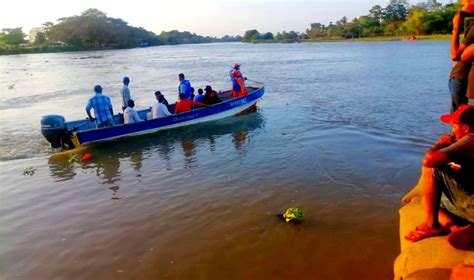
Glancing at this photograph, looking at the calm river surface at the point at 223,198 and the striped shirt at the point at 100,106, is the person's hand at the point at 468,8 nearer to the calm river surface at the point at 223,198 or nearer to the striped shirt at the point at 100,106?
the calm river surface at the point at 223,198

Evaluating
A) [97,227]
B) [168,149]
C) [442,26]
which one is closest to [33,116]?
[168,149]

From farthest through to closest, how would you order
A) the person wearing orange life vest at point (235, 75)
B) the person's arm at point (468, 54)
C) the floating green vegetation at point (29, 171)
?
the person wearing orange life vest at point (235, 75), the floating green vegetation at point (29, 171), the person's arm at point (468, 54)

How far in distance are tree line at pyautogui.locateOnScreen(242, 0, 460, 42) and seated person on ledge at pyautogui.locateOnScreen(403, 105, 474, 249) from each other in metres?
105

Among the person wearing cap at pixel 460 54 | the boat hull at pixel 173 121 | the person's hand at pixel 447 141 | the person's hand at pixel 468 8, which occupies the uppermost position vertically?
the person's hand at pixel 468 8

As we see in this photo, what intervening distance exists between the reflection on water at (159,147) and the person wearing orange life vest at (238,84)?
156 cm

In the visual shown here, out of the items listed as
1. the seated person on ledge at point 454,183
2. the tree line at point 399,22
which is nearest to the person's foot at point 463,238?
the seated person on ledge at point 454,183

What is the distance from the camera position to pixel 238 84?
695 inches

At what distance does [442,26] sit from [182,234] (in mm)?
107900

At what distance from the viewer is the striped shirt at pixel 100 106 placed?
43.7ft

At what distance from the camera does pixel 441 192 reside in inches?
164

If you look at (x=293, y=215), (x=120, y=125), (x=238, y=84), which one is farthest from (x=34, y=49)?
(x=293, y=215)

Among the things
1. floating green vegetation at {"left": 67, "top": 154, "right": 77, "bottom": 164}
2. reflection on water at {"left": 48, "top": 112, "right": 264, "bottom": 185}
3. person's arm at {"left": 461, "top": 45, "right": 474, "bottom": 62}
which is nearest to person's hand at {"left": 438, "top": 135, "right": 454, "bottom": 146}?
person's arm at {"left": 461, "top": 45, "right": 474, "bottom": 62}

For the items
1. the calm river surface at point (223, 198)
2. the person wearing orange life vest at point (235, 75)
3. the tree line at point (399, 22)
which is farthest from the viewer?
the tree line at point (399, 22)

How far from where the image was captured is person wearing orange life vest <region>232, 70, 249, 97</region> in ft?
57.4
